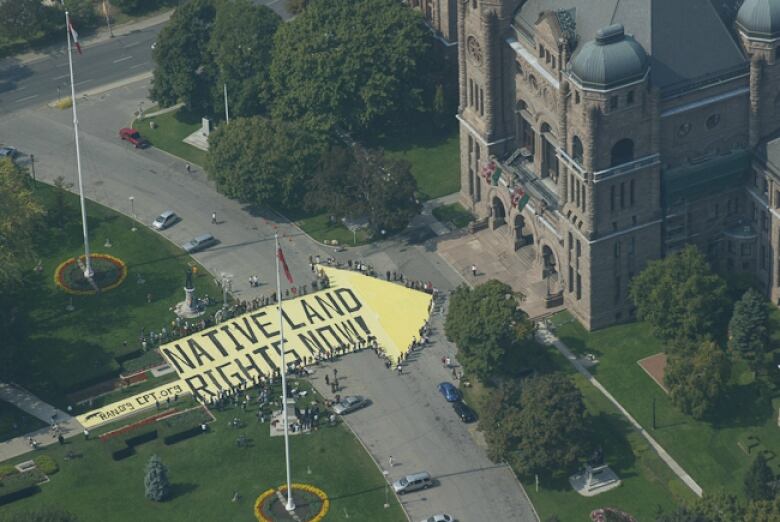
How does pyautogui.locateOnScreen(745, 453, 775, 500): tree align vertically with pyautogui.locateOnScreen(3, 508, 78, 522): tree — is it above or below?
below

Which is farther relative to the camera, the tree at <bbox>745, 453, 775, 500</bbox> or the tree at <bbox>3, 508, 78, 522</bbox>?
the tree at <bbox>745, 453, 775, 500</bbox>

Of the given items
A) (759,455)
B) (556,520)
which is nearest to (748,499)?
(759,455)

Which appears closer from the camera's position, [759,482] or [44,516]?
[44,516]

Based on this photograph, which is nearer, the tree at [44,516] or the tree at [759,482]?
the tree at [44,516]

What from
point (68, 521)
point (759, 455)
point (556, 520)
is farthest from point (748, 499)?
point (68, 521)

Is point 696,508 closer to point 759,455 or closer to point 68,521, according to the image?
point 759,455

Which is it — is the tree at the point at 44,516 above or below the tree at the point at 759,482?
above

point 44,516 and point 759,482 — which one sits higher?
point 44,516
